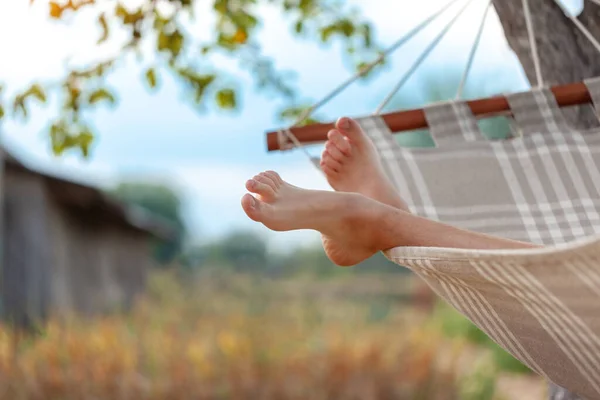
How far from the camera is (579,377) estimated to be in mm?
1380

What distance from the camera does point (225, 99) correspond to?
9.02 ft

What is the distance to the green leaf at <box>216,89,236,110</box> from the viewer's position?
9.00 feet

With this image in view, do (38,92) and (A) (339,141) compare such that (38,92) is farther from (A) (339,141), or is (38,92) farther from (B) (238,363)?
(B) (238,363)

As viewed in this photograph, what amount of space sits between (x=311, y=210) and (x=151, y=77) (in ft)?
4.07

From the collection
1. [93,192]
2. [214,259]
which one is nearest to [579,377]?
[93,192]

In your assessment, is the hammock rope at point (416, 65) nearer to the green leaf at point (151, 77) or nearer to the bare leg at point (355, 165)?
the bare leg at point (355, 165)

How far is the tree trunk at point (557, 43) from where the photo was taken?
2117mm

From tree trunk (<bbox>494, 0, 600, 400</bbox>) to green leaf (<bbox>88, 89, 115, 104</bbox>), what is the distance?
3.77 feet

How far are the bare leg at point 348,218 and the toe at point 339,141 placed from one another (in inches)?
14.2

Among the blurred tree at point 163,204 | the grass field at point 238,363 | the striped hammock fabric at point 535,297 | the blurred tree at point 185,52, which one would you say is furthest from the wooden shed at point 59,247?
the blurred tree at point 163,204

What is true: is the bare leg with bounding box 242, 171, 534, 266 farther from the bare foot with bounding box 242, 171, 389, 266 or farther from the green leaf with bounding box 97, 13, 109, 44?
the green leaf with bounding box 97, 13, 109, 44

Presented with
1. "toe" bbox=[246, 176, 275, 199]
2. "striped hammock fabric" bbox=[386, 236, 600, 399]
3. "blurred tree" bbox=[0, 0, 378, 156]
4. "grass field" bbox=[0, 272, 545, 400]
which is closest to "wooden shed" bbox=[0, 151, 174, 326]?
"grass field" bbox=[0, 272, 545, 400]

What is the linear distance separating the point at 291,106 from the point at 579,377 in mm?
1698

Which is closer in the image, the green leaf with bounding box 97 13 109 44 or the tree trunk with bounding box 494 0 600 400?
the tree trunk with bounding box 494 0 600 400
